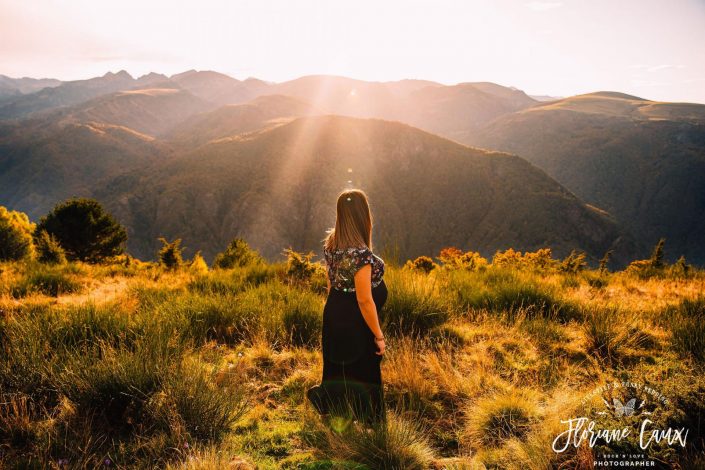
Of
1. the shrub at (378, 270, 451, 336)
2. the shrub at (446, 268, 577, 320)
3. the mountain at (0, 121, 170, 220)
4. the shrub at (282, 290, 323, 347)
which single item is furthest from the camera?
the mountain at (0, 121, 170, 220)

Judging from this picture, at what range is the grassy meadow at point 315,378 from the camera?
2506mm

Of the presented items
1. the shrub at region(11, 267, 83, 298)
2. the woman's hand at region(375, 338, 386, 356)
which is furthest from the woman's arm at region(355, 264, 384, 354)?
the shrub at region(11, 267, 83, 298)

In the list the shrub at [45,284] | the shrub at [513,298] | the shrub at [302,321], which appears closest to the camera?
the shrub at [302,321]

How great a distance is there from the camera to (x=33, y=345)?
3.32m

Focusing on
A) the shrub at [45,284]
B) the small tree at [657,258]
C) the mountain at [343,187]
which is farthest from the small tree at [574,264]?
the mountain at [343,187]

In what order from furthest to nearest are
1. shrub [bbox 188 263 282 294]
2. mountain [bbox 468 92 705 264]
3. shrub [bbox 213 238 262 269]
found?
mountain [bbox 468 92 705 264], shrub [bbox 213 238 262 269], shrub [bbox 188 263 282 294]

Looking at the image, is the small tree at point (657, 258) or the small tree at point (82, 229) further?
the small tree at point (82, 229)

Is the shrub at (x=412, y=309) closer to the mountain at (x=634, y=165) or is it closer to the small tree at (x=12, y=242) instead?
the small tree at (x=12, y=242)

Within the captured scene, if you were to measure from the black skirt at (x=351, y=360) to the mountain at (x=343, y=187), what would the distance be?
83006 millimetres

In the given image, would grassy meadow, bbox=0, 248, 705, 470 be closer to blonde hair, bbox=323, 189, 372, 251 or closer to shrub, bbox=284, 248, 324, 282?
blonde hair, bbox=323, 189, 372, 251

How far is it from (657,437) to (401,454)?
1543 millimetres

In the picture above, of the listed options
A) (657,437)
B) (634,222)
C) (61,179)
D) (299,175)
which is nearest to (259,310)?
(657,437)

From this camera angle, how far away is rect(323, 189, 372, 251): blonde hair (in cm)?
301

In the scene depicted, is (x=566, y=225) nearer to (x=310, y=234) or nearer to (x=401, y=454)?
(x=310, y=234)
